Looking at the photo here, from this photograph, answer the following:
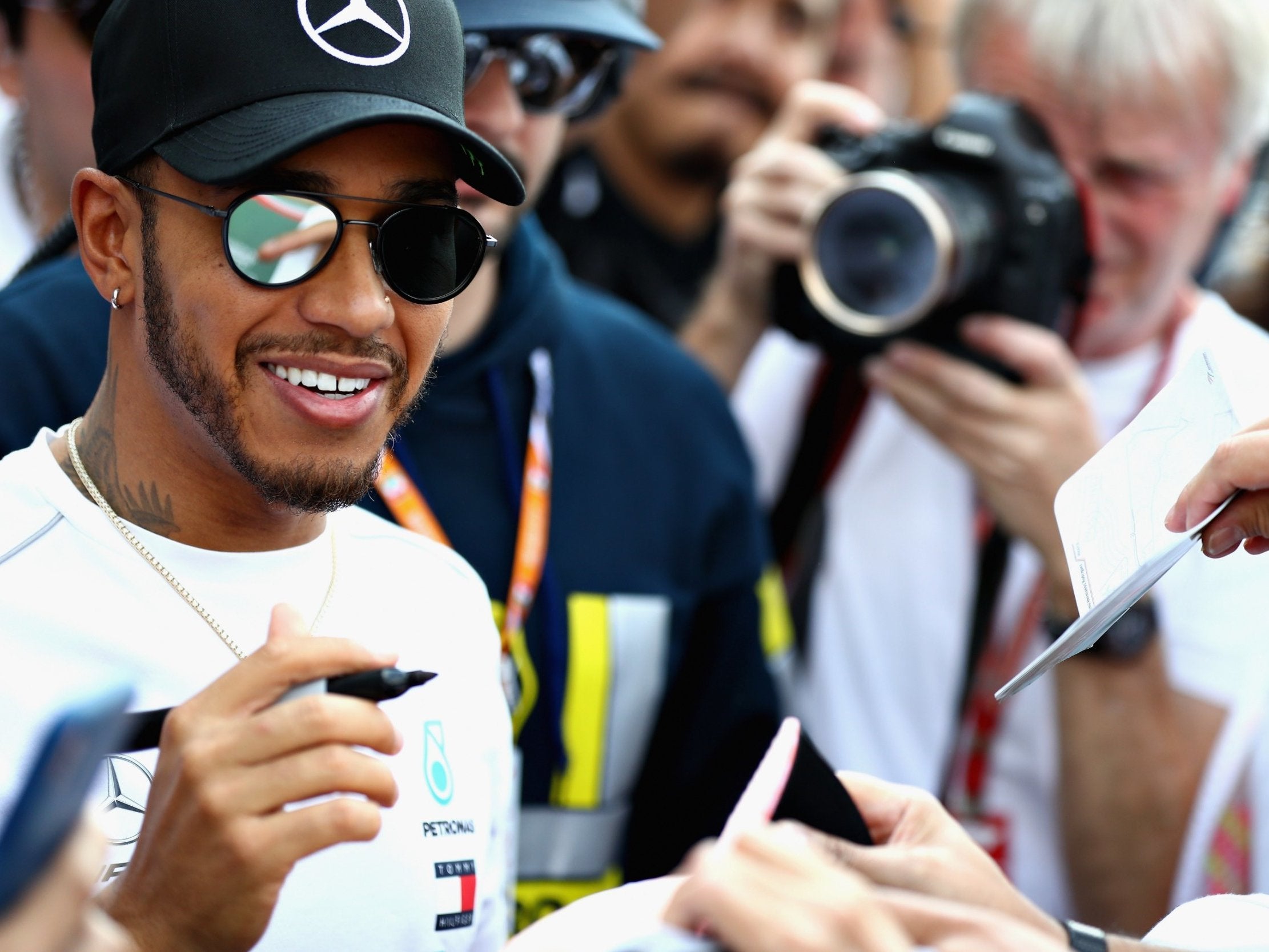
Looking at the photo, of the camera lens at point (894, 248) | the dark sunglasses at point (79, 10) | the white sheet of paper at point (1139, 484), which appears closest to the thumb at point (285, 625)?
the white sheet of paper at point (1139, 484)

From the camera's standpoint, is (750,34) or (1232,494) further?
(750,34)

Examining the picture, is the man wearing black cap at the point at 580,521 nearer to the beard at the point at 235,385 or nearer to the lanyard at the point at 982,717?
the lanyard at the point at 982,717

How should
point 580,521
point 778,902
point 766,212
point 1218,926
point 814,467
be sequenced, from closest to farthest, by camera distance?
point 778,902, point 1218,926, point 580,521, point 766,212, point 814,467

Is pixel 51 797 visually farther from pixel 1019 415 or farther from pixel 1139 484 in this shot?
pixel 1019 415

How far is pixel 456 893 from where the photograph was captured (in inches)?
55.1

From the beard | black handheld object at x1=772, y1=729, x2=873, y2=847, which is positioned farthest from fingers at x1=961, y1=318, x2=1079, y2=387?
the beard

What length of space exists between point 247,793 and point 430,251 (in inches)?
19.2

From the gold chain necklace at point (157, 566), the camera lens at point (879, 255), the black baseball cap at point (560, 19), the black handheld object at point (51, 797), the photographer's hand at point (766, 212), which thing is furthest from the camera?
the photographer's hand at point (766, 212)

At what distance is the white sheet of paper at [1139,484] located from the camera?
51.2 inches

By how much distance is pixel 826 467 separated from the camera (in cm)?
290

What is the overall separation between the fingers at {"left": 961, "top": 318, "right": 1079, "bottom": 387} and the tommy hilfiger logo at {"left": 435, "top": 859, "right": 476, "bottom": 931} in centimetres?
143

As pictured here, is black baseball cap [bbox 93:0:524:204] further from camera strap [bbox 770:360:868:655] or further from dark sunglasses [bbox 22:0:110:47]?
camera strap [bbox 770:360:868:655]

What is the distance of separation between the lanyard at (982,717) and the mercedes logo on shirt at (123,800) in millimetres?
1653

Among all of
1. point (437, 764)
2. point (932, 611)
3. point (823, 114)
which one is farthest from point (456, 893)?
point (823, 114)
